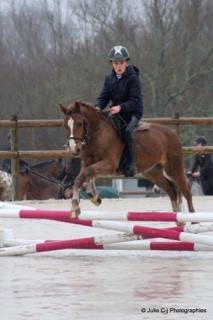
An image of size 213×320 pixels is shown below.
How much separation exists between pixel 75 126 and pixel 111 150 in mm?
767

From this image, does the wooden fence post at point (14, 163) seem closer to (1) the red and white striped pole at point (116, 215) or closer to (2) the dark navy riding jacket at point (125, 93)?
(2) the dark navy riding jacket at point (125, 93)

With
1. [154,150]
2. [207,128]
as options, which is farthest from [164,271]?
[207,128]

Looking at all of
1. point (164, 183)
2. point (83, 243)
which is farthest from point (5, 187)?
point (83, 243)

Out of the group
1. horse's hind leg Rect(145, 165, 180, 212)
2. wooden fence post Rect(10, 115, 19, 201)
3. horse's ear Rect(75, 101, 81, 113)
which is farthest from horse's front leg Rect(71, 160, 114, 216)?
wooden fence post Rect(10, 115, 19, 201)

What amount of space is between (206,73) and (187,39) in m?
1.26

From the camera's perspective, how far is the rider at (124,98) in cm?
1078

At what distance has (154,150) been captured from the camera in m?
11.6

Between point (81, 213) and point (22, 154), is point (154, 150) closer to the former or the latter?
point (81, 213)

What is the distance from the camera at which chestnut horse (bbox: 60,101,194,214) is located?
1027 centimetres

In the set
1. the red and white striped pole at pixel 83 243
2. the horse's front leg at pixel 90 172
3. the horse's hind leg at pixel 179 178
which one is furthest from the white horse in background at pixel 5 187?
the red and white striped pole at pixel 83 243

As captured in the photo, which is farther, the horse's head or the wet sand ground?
the horse's head

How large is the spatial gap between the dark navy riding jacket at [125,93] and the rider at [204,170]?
25.2 feet

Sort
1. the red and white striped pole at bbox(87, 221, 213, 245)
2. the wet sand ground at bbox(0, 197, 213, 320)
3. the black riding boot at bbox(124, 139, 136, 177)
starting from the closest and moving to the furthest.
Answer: the wet sand ground at bbox(0, 197, 213, 320) → the red and white striped pole at bbox(87, 221, 213, 245) → the black riding boot at bbox(124, 139, 136, 177)

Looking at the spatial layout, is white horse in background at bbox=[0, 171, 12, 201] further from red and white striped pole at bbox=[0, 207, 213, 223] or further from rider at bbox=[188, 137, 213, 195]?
red and white striped pole at bbox=[0, 207, 213, 223]
